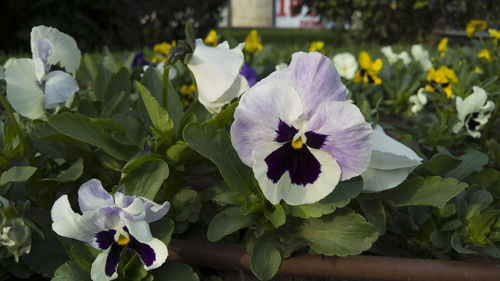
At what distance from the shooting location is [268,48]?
2.79 m

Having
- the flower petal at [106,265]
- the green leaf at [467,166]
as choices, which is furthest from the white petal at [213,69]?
the green leaf at [467,166]

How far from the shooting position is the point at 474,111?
2.11m

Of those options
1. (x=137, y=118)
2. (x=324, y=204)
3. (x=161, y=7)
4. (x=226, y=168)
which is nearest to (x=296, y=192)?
(x=324, y=204)

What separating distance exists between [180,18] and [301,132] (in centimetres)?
658

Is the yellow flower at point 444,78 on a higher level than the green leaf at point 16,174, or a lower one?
lower

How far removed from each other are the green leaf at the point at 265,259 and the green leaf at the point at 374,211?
22 cm

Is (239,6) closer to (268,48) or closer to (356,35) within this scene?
(356,35)

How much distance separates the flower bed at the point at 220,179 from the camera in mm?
1023

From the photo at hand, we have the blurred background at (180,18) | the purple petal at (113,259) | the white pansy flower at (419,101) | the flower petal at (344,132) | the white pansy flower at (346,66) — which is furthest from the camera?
the blurred background at (180,18)

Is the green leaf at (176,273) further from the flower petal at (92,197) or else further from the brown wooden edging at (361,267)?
the flower petal at (92,197)

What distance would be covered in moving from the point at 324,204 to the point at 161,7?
6.20m

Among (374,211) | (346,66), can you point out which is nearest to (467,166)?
(374,211)

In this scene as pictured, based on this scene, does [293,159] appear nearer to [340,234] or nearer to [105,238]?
[340,234]

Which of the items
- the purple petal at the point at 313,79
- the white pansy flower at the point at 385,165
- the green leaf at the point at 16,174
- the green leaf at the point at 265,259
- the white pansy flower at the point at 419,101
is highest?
the purple petal at the point at 313,79
